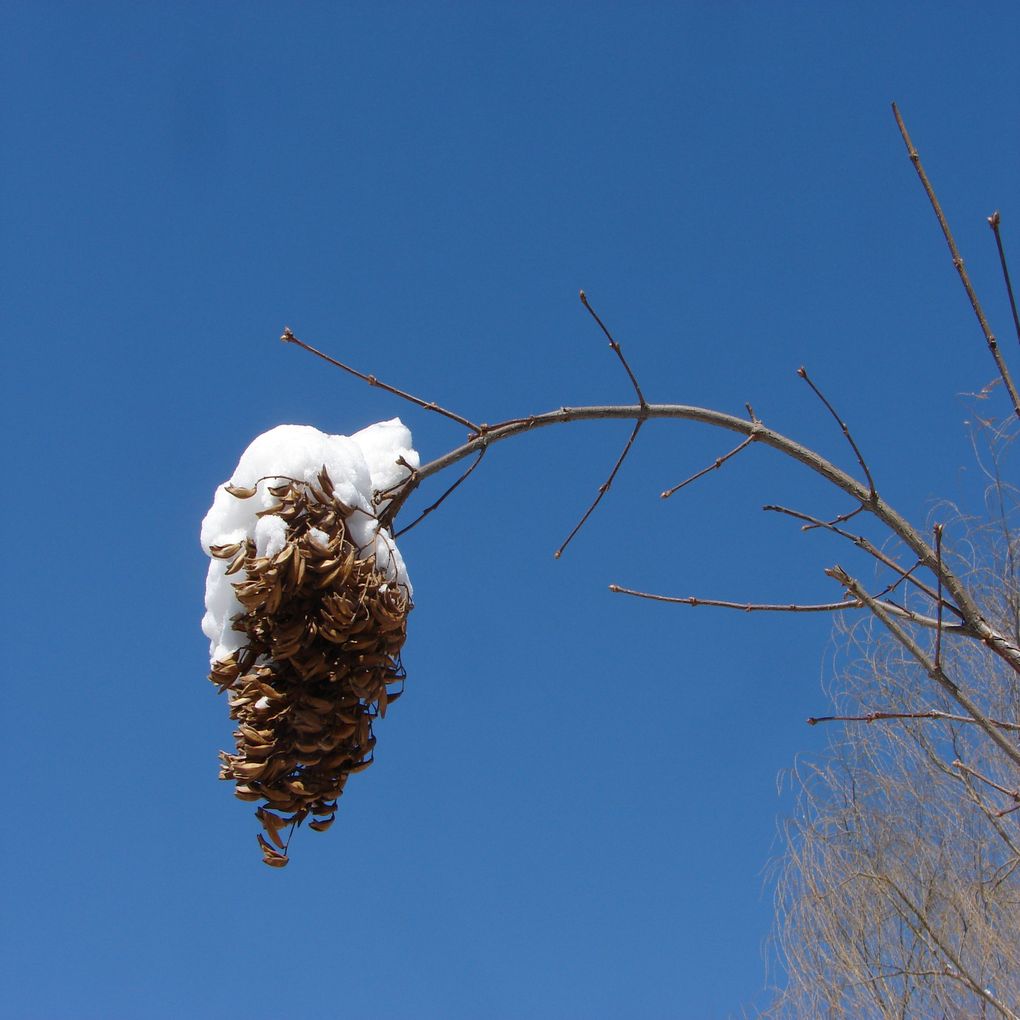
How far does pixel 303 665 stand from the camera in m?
1.44

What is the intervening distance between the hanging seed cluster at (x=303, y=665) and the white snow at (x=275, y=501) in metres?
0.02

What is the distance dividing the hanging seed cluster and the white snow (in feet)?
0.07

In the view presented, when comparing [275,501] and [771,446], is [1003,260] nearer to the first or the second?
[771,446]

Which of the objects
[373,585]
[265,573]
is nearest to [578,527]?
[373,585]

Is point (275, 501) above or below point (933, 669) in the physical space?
above

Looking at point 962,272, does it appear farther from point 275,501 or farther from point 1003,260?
point 275,501

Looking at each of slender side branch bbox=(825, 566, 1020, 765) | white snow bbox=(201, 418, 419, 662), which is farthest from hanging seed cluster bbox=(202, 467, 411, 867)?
slender side branch bbox=(825, 566, 1020, 765)

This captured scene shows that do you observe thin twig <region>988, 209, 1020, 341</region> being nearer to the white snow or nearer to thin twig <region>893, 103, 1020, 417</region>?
thin twig <region>893, 103, 1020, 417</region>

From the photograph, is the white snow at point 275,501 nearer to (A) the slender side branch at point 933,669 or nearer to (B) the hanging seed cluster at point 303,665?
(B) the hanging seed cluster at point 303,665

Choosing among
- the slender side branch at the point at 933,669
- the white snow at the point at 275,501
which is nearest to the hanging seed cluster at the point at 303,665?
the white snow at the point at 275,501

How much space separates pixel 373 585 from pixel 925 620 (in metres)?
0.91

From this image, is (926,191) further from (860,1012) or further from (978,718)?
(860,1012)

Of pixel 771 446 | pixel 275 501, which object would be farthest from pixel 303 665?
pixel 771 446

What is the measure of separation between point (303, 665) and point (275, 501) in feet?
0.81
